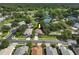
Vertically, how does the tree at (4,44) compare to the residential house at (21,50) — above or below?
above

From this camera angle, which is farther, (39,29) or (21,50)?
(39,29)

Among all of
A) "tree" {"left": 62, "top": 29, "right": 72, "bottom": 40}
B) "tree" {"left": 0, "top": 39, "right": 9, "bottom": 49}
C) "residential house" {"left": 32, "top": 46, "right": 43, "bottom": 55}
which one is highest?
"tree" {"left": 62, "top": 29, "right": 72, "bottom": 40}

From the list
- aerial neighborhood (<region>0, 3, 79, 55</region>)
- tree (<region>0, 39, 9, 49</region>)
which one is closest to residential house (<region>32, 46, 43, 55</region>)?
aerial neighborhood (<region>0, 3, 79, 55</region>)

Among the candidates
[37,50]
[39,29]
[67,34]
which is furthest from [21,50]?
[67,34]

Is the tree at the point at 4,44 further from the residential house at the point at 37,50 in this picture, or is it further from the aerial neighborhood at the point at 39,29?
the residential house at the point at 37,50

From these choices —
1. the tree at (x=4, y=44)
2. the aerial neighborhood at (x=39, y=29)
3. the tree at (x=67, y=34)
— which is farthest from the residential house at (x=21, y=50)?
the tree at (x=67, y=34)

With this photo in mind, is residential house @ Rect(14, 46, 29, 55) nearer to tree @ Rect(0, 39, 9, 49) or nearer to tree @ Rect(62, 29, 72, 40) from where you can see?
tree @ Rect(0, 39, 9, 49)

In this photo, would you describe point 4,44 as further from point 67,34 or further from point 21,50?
point 67,34

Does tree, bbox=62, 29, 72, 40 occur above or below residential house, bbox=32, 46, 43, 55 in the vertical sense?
above
